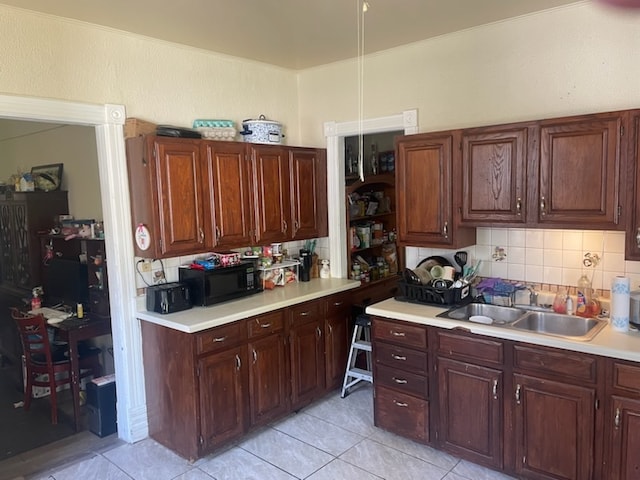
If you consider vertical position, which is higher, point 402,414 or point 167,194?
point 167,194

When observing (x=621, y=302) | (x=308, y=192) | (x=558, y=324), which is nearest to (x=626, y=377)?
(x=621, y=302)

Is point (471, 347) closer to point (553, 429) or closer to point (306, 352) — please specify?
point (553, 429)

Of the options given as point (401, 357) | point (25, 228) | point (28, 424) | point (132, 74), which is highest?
point (132, 74)

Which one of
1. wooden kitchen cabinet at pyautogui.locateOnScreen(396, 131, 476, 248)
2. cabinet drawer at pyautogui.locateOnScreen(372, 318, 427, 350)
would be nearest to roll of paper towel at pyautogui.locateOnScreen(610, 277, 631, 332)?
wooden kitchen cabinet at pyautogui.locateOnScreen(396, 131, 476, 248)

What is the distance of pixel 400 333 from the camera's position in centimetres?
310

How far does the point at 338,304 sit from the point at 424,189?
4.07 ft

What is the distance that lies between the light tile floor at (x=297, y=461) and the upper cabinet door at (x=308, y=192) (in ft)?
5.03

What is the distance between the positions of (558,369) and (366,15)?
2327 millimetres

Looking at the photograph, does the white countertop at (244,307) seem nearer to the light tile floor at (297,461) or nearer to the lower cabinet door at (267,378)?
the lower cabinet door at (267,378)

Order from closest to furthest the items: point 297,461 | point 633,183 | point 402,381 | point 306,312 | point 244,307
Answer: point 633,183 → point 297,461 → point 402,381 → point 244,307 → point 306,312

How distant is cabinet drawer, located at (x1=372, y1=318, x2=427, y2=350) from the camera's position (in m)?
3.01

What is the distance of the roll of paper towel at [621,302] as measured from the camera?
101 inches

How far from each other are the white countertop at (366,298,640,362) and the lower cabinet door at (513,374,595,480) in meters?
0.22

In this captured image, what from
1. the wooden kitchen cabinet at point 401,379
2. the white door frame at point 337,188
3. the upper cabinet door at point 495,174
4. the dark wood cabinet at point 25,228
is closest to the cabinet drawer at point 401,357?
the wooden kitchen cabinet at point 401,379
